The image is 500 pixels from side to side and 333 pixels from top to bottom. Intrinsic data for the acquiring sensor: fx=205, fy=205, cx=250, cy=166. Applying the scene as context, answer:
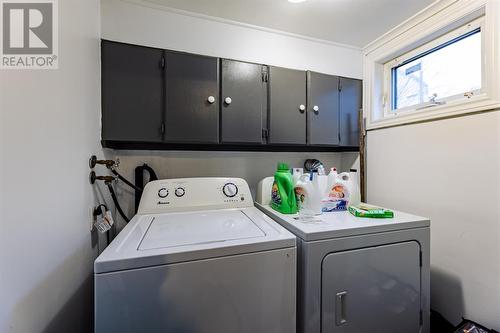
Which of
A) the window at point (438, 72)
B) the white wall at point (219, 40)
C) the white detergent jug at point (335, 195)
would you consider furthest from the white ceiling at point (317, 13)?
the white detergent jug at point (335, 195)

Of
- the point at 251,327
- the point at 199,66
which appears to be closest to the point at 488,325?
the point at 251,327

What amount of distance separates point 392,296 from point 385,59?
1.84m

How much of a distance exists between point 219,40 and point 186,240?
148 centimetres

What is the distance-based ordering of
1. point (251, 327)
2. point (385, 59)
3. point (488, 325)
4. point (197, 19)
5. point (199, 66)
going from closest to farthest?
point (251, 327) < point (488, 325) < point (199, 66) < point (197, 19) < point (385, 59)

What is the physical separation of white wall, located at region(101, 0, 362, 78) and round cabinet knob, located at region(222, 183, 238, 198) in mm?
1011

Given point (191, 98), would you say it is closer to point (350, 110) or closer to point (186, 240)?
point (186, 240)

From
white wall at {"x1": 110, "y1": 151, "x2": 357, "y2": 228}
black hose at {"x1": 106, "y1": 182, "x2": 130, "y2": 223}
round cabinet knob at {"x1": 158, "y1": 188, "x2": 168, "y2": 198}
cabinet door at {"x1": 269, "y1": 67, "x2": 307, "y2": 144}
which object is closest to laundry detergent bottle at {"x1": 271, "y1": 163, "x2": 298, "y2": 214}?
cabinet door at {"x1": 269, "y1": 67, "x2": 307, "y2": 144}

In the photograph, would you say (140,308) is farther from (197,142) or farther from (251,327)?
(197,142)

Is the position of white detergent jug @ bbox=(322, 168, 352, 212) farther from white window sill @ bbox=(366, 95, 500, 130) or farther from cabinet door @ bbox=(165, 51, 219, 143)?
cabinet door @ bbox=(165, 51, 219, 143)

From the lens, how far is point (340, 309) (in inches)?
38.3

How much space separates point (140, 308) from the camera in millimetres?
702

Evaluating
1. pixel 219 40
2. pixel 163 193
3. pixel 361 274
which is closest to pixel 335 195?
pixel 361 274

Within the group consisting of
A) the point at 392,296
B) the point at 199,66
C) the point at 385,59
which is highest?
the point at 385,59

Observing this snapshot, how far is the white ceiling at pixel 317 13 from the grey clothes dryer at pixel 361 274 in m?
1.41
